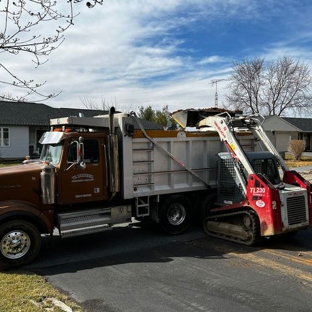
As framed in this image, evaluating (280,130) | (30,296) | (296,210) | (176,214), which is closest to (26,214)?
(30,296)

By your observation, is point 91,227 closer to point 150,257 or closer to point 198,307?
point 150,257

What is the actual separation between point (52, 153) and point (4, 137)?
1045 inches

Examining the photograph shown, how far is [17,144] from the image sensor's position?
32.1 m

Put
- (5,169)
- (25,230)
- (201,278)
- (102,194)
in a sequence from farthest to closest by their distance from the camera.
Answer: (102,194)
(5,169)
(25,230)
(201,278)

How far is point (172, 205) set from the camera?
8906 millimetres

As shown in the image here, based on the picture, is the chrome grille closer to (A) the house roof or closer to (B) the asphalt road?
(B) the asphalt road

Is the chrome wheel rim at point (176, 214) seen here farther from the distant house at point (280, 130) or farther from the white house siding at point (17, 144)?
the distant house at point (280, 130)

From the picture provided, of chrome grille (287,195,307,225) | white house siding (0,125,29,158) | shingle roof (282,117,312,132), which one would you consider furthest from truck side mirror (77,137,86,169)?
shingle roof (282,117,312,132)

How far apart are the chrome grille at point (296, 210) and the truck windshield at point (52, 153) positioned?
4.68m

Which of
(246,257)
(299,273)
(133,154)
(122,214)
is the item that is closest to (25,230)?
(122,214)

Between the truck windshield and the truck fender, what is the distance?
1057 millimetres

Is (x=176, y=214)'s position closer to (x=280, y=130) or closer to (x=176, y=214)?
(x=176, y=214)

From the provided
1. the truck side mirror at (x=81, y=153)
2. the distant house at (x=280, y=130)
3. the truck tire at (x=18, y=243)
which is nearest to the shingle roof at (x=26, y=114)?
the distant house at (x=280, y=130)

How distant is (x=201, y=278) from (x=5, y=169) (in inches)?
168
